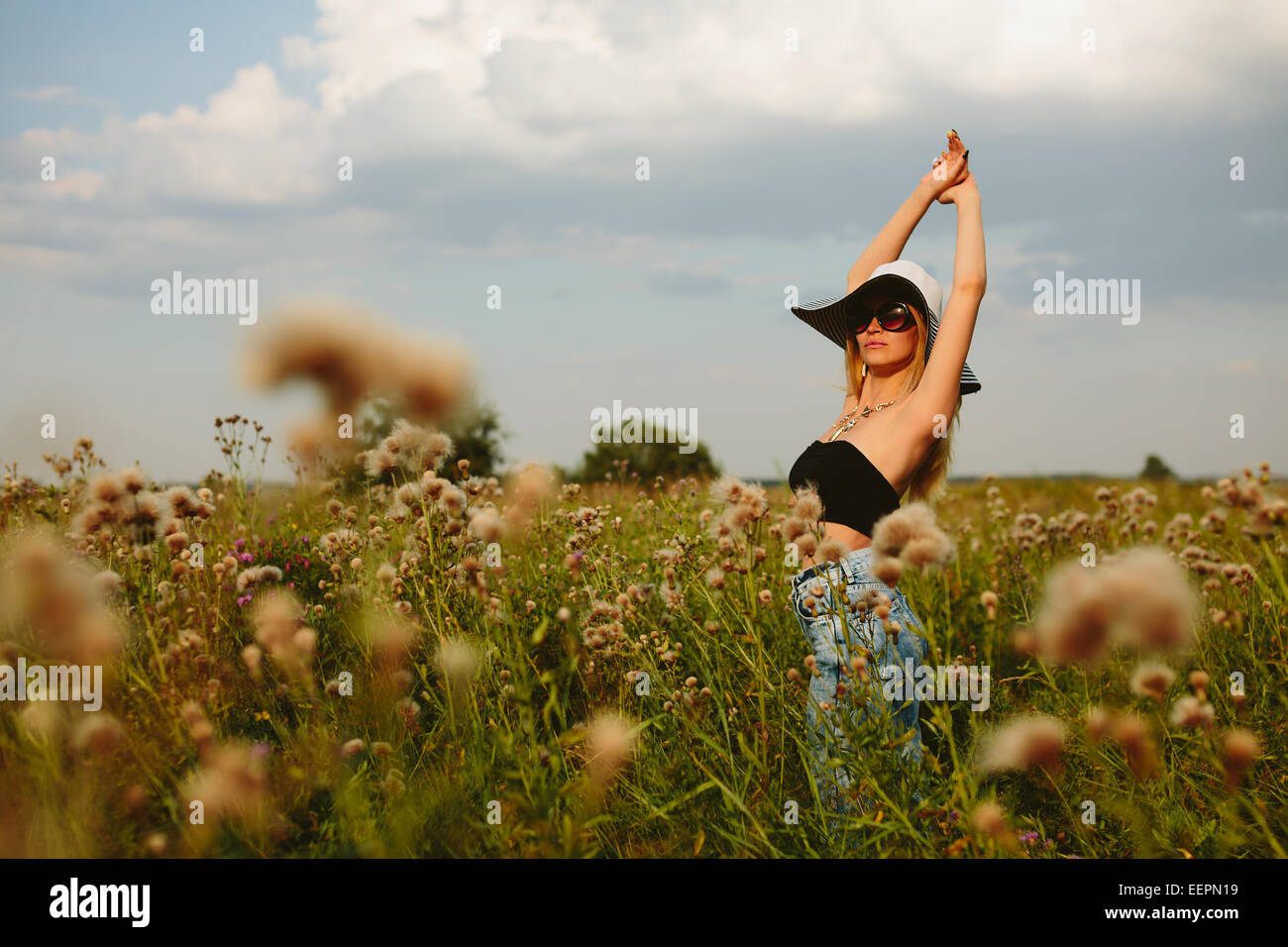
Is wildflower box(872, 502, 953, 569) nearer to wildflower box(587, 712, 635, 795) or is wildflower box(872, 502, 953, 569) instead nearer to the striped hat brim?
wildflower box(587, 712, 635, 795)

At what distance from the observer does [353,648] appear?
3.13m

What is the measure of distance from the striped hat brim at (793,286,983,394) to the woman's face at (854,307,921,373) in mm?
68

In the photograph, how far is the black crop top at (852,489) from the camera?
105 inches

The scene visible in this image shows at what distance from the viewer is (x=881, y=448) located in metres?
2.76

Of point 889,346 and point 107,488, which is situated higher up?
point 889,346

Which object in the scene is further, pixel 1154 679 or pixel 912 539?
pixel 912 539

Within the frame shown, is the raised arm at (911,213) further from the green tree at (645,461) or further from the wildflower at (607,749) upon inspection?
the green tree at (645,461)

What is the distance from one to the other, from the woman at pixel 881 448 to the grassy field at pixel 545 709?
0.16m

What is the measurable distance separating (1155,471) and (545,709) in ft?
54.1

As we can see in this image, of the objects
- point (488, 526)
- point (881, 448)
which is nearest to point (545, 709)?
point (488, 526)

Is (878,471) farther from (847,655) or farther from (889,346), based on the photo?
(847,655)
